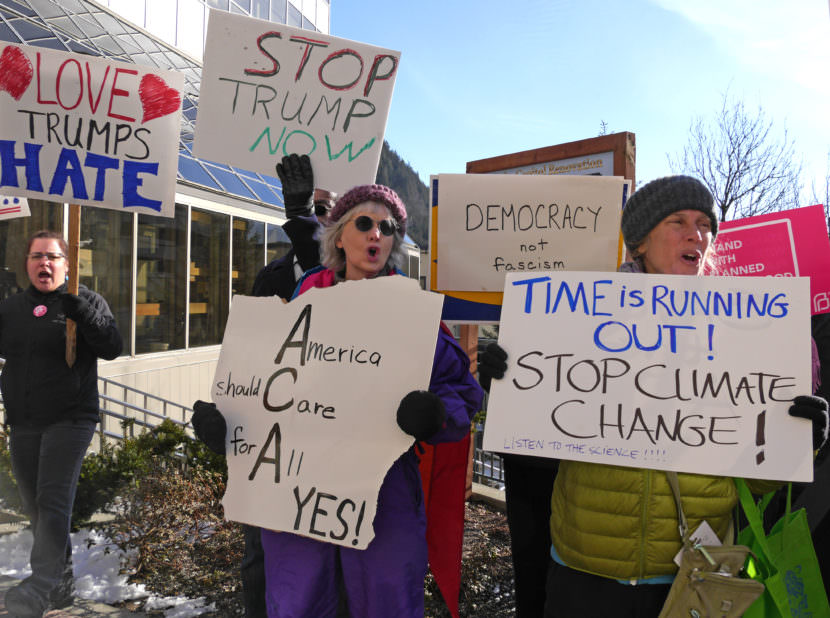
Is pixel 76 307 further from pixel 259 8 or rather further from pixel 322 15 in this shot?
pixel 322 15

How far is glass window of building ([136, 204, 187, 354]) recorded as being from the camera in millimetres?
7004

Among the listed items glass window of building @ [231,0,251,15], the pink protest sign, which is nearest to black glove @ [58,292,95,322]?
the pink protest sign

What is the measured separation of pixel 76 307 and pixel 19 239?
4133 mm

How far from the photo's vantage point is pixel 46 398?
8.94ft

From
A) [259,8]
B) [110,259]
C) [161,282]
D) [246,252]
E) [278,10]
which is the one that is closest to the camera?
[110,259]

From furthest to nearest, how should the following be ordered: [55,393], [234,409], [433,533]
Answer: [55,393] → [433,533] → [234,409]

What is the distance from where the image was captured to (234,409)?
1634mm

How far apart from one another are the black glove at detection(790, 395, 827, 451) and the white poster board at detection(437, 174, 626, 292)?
4.64ft

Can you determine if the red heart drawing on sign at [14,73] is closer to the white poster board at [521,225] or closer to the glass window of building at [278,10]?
the white poster board at [521,225]

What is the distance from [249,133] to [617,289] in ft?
5.80

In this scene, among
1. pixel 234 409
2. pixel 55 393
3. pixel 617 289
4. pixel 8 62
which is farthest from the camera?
pixel 55 393

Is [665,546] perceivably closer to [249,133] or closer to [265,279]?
[265,279]

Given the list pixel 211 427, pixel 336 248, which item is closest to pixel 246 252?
pixel 336 248

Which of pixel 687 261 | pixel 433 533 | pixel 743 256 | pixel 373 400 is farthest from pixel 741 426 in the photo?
pixel 743 256
